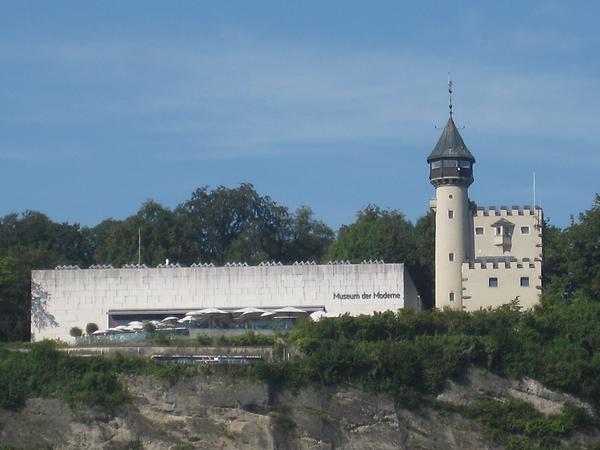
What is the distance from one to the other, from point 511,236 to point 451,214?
139 inches

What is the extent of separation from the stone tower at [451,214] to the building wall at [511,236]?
1.72 feet

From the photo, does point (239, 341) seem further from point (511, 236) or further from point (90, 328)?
point (511, 236)

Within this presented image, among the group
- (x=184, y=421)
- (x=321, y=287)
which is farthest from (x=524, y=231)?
(x=184, y=421)

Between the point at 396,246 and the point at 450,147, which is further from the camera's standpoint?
the point at 396,246

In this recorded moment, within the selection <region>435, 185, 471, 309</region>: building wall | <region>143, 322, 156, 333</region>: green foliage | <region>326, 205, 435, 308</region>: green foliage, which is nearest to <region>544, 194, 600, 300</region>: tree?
<region>435, 185, 471, 309</region>: building wall

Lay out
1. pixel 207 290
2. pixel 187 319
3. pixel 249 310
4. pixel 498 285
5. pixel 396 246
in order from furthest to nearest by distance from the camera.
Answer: pixel 396 246 < pixel 207 290 < pixel 498 285 < pixel 249 310 < pixel 187 319

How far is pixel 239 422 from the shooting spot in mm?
73562

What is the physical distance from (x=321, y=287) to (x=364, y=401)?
11.0 m

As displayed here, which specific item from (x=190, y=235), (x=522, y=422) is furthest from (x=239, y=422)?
(x=190, y=235)

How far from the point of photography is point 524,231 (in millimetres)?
87062

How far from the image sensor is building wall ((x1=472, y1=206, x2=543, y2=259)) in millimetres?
86375

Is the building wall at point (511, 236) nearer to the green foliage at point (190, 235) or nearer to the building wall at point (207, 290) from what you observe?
the building wall at point (207, 290)

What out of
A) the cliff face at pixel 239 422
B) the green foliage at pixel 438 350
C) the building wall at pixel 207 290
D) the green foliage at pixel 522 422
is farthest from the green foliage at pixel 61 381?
the green foliage at pixel 522 422

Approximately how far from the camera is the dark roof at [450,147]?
86.1 m
